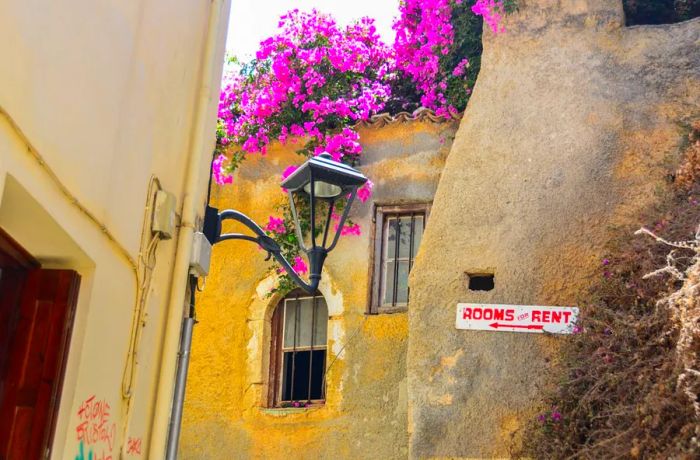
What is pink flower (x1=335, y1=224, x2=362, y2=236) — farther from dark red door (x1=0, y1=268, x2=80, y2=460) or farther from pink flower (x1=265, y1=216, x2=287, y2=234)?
dark red door (x1=0, y1=268, x2=80, y2=460)

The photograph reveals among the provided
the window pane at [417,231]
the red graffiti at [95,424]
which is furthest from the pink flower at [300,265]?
the red graffiti at [95,424]

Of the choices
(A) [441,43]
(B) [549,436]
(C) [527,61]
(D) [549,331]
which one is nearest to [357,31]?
(A) [441,43]

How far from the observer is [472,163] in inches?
302

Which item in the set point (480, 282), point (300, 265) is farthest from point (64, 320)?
point (300, 265)

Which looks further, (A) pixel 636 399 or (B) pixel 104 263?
(A) pixel 636 399

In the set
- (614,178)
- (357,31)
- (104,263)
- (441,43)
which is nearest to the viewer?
(104,263)

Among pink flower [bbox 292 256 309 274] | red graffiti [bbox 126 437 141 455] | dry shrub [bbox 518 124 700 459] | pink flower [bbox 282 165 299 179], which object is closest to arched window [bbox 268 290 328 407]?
pink flower [bbox 292 256 309 274]

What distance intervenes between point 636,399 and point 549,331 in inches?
48.4

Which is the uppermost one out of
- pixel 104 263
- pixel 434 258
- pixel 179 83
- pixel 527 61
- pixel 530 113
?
pixel 527 61

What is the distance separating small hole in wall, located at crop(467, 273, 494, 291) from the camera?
725cm

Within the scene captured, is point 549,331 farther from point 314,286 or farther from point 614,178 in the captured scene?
point 314,286

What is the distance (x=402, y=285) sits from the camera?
9773mm

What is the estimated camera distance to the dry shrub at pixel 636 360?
5129mm

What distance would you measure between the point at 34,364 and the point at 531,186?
4.34m
